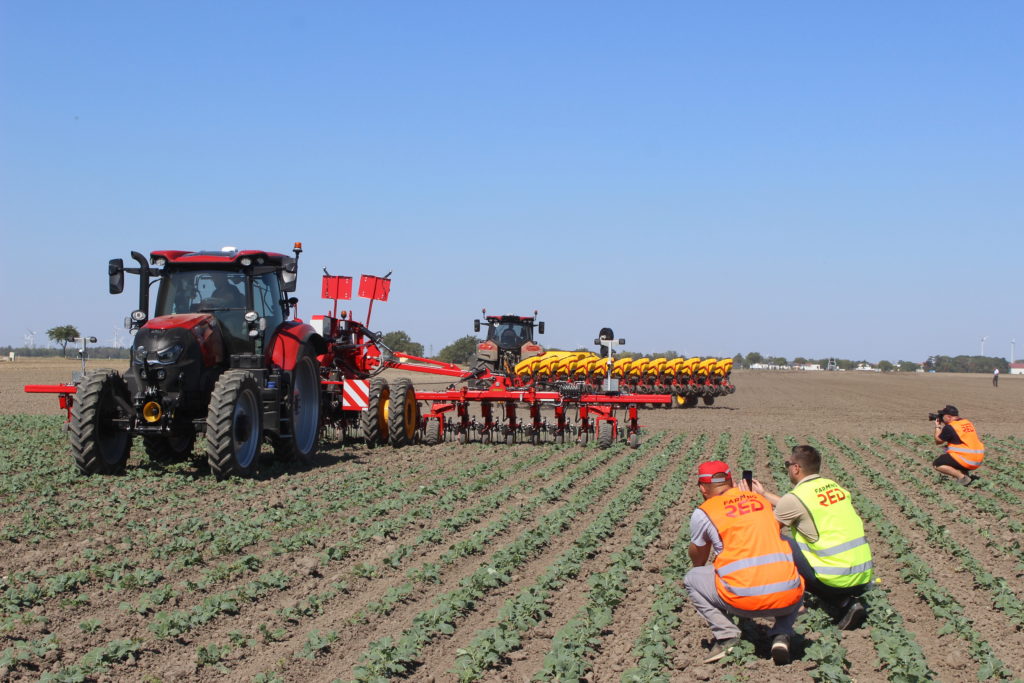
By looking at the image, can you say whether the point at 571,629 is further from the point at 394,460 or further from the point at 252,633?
the point at 394,460

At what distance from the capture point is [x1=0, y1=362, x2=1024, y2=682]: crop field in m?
5.52

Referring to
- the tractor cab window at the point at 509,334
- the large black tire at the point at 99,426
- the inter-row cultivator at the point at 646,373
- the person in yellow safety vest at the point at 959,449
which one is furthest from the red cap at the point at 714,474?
the tractor cab window at the point at 509,334

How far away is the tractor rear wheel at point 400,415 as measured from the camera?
1596 centimetres

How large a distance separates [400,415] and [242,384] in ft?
16.8

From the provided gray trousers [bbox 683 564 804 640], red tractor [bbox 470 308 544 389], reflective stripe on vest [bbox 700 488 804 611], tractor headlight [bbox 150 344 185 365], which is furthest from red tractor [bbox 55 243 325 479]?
red tractor [bbox 470 308 544 389]

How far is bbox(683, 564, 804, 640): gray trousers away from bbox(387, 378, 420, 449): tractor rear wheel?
34.1 feet

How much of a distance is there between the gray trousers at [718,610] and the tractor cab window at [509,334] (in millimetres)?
22000

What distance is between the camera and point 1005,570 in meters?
8.31

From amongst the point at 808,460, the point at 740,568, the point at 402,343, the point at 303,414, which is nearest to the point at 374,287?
the point at 303,414

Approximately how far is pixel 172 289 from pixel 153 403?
1834mm

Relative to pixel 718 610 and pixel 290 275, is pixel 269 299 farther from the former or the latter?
pixel 718 610

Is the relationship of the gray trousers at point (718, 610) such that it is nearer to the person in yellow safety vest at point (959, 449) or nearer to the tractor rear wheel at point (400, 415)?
the person in yellow safety vest at point (959, 449)

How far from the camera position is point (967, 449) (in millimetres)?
13258

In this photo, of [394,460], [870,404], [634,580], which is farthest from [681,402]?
[634,580]
